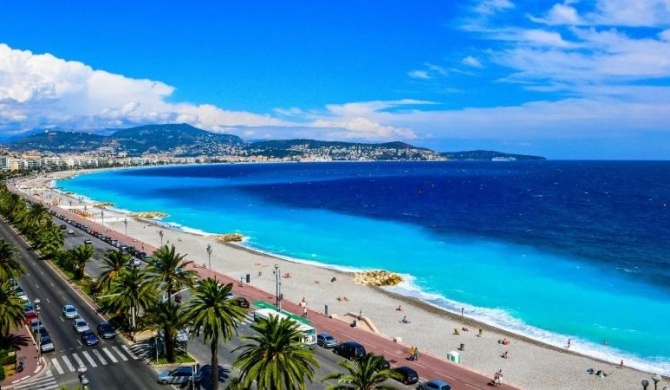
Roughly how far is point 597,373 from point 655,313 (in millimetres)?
22956

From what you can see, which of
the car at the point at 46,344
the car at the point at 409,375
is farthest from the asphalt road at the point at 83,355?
the car at the point at 409,375

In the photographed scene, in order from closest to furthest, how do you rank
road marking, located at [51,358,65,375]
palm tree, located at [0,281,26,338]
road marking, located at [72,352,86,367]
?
road marking, located at [51,358,65,375], road marking, located at [72,352,86,367], palm tree, located at [0,281,26,338]

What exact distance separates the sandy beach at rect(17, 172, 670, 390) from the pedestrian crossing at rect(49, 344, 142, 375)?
2281cm

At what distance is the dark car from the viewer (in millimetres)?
41188

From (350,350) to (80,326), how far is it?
78.5 feet

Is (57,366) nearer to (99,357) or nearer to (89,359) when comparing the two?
(89,359)

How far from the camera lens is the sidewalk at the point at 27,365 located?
3628 centimetres

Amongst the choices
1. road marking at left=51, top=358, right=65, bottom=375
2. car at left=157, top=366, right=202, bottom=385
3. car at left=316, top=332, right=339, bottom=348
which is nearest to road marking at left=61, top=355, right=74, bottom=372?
road marking at left=51, top=358, right=65, bottom=375

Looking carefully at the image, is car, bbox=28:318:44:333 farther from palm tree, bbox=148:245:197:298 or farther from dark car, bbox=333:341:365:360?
dark car, bbox=333:341:365:360

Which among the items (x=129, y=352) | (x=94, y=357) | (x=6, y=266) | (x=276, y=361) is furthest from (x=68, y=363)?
(x=276, y=361)

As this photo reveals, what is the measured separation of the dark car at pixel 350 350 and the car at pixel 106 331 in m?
19.5

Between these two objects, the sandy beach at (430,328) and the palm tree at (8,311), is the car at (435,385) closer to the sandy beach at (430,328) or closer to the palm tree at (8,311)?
the sandy beach at (430,328)

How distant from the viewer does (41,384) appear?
35.6 m

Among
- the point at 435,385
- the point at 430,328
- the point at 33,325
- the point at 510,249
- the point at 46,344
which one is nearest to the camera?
the point at 435,385
